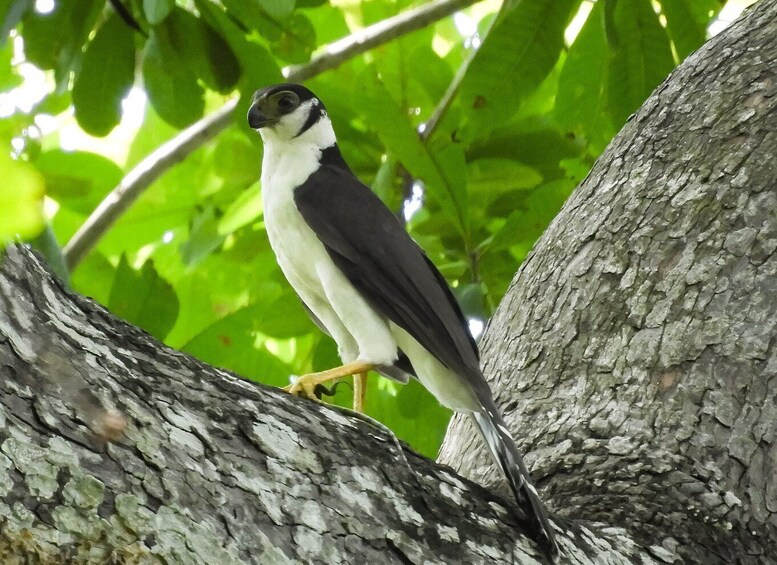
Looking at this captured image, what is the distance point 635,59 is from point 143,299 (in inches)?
71.7

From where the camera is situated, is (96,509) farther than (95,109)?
No

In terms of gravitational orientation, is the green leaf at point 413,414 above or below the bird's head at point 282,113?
below

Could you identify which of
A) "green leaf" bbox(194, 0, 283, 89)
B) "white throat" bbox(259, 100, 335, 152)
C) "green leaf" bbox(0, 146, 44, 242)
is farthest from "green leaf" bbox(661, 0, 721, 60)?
"green leaf" bbox(0, 146, 44, 242)

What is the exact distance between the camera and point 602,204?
3.13 metres

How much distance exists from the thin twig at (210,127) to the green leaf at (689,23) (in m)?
1.04

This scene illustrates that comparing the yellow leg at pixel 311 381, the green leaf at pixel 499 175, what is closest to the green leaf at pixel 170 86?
the green leaf at pixel 499 175

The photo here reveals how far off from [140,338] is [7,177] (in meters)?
1.25

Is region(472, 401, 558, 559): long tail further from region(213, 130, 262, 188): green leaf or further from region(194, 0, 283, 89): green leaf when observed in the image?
region(213, 130, 262, 188): green leaf

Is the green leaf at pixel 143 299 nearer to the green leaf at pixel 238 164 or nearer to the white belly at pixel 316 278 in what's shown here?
the white belly at pixel 316 278

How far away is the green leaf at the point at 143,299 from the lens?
3.14m

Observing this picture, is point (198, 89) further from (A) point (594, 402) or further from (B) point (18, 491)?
(B) point (18, 491)

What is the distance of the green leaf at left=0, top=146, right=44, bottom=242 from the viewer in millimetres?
718

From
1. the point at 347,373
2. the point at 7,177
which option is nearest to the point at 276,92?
the point at 347,373

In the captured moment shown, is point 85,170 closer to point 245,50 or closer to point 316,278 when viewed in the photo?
point 245,50
